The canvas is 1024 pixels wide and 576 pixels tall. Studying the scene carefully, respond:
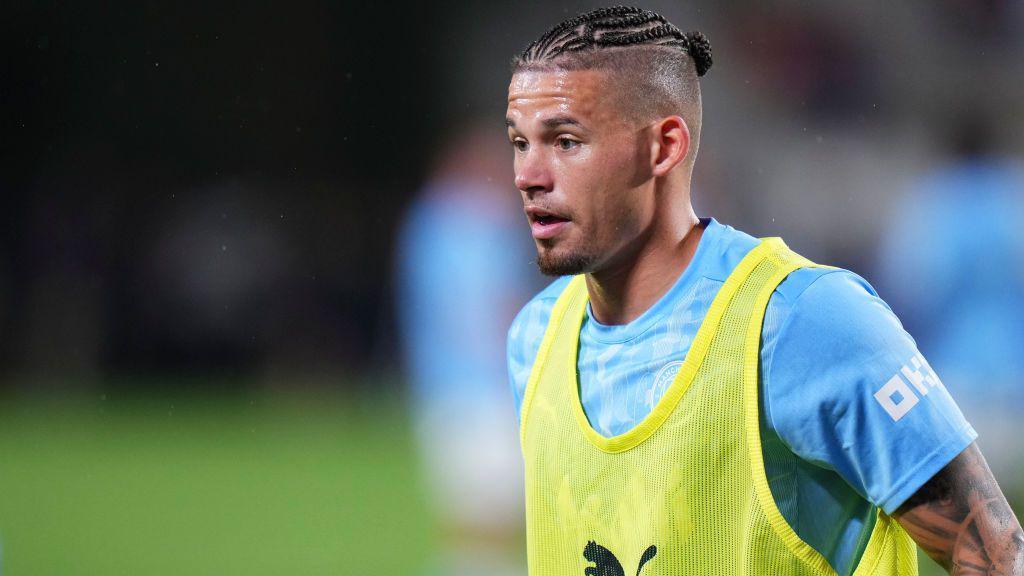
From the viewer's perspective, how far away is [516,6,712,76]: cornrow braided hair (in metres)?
2.43

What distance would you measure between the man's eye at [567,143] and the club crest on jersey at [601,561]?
721 millimetres

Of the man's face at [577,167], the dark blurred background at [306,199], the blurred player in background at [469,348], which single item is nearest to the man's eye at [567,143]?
the man's face at [577,167]

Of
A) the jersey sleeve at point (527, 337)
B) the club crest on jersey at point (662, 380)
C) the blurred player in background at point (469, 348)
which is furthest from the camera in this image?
the blurred player in background at point (469, 348)

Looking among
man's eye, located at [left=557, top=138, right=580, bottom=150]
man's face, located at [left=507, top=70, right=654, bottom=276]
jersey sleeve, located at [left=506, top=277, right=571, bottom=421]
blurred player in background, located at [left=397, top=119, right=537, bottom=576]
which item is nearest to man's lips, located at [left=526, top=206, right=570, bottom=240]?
man's face, located at [left=507, top=70, right=654, bottom=276]

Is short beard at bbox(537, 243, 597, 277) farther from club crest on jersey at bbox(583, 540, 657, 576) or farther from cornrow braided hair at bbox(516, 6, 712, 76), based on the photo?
club crest on jersey at bbox(583, 540, 657, 576)

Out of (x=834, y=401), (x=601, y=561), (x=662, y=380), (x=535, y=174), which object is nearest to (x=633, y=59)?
(x=535, y=174)

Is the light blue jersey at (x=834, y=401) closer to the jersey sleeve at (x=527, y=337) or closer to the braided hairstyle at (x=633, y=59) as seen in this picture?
the braided hairstyle at (x=633, y=59)

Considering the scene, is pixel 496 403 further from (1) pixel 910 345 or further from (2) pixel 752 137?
(2) pixel 752 137

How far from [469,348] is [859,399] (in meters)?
3.65

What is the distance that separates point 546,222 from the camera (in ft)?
7.89

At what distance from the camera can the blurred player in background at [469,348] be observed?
5652 mm

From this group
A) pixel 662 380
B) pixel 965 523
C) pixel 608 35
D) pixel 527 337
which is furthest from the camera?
pixel 527 337

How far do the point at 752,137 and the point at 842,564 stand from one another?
833cm

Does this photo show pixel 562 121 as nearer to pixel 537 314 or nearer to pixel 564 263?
pixel 564 263
